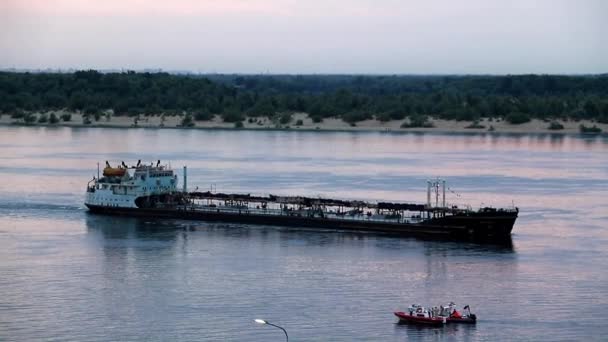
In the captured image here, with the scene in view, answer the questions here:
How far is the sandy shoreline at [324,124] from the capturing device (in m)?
98.4

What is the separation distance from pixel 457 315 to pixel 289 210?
54.4 ft

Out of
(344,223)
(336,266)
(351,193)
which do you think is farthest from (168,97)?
(336,266)

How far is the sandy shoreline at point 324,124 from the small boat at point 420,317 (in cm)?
7016

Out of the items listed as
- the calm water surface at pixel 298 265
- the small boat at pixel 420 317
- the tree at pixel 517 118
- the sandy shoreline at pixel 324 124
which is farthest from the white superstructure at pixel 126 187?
the tree at pixel 517 118

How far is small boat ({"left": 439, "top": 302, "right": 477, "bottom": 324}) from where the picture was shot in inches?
1090

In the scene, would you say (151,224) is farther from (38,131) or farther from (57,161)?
(38,131)

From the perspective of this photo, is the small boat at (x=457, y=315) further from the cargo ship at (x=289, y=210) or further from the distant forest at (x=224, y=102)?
the distant forest at (x=224, y=102)

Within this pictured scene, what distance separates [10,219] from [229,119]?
61.0m

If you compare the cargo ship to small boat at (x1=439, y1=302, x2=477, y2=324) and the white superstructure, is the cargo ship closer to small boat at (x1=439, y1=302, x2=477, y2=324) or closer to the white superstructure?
the white superstructure

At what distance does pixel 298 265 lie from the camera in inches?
1367

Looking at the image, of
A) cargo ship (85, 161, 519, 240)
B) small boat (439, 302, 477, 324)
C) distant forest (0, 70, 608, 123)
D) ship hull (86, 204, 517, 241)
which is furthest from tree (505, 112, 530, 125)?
small boat (439, 302, 477, 324)

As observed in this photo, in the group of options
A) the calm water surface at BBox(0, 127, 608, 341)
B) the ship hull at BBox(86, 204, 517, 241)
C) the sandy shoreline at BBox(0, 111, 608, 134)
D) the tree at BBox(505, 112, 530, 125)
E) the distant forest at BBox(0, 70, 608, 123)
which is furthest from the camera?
the distant forest at BBox(0, 70, 608, 123)

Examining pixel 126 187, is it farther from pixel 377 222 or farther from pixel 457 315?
pixel 457 315

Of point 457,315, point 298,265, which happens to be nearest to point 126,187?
point 298,265
